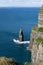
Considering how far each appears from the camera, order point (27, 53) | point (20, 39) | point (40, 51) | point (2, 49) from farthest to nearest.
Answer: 1. point (20, 39)
2. point (2, 49)
3. point (27, 53)
4. point (40, 51)

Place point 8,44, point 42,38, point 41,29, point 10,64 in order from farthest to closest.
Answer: point 8,44 → point 41,29 → point 42,38 → point 10,64

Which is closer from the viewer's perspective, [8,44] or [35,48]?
[35,48]

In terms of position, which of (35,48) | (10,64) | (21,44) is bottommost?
(21,44)

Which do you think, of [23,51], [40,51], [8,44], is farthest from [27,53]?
[40,51]

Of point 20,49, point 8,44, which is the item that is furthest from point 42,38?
point 8,44

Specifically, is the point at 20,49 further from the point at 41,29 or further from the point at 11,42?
the point at 41,29

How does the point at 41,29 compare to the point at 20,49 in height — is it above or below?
above

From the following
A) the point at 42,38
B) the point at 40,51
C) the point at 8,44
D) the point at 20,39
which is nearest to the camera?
the point at 40,51

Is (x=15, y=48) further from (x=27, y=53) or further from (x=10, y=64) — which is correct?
(x=10, y=64)

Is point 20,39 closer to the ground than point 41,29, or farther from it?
closer to the ground
